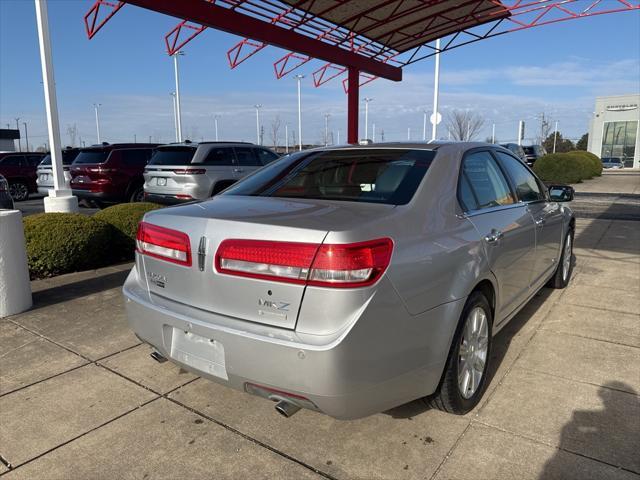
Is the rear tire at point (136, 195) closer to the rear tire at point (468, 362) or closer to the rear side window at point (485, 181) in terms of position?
the rear side window at point (485, 181)

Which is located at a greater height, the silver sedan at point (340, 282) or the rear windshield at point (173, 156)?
the rear windshield at point (173, 156)

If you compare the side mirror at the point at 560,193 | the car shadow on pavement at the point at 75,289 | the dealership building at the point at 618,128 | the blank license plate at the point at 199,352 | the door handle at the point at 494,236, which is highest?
the dealership building at the point at 618,128

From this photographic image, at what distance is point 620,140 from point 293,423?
221ft

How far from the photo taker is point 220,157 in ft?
32.9

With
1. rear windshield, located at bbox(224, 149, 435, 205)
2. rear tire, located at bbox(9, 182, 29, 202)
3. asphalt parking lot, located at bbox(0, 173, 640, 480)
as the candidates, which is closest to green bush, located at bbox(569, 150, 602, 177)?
asphalt parking lot, located at bbox(0, 173, 640, 480)

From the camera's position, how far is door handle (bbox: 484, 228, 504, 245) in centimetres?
295

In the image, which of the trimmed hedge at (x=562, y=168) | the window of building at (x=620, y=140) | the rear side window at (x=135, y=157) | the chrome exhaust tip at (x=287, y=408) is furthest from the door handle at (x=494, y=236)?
the window of building at (x=620, y=140)

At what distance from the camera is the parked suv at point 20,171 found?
56.3 ft

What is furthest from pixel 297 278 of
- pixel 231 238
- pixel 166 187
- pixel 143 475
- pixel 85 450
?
pixel 166 187

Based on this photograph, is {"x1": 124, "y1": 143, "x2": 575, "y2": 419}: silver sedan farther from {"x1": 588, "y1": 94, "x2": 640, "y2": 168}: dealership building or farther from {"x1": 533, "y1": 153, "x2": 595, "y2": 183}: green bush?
{"x1": 588, "y1": 94, "x2": 640, "y2": 168}: dealership building

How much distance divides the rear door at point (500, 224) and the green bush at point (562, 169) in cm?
1923

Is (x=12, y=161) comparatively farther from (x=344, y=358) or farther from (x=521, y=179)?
(x=344, y=358)

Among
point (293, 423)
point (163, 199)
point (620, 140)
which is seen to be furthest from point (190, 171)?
point (620, 140)

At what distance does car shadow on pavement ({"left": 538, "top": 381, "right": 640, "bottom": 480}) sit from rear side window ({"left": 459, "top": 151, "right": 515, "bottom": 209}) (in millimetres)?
1361
